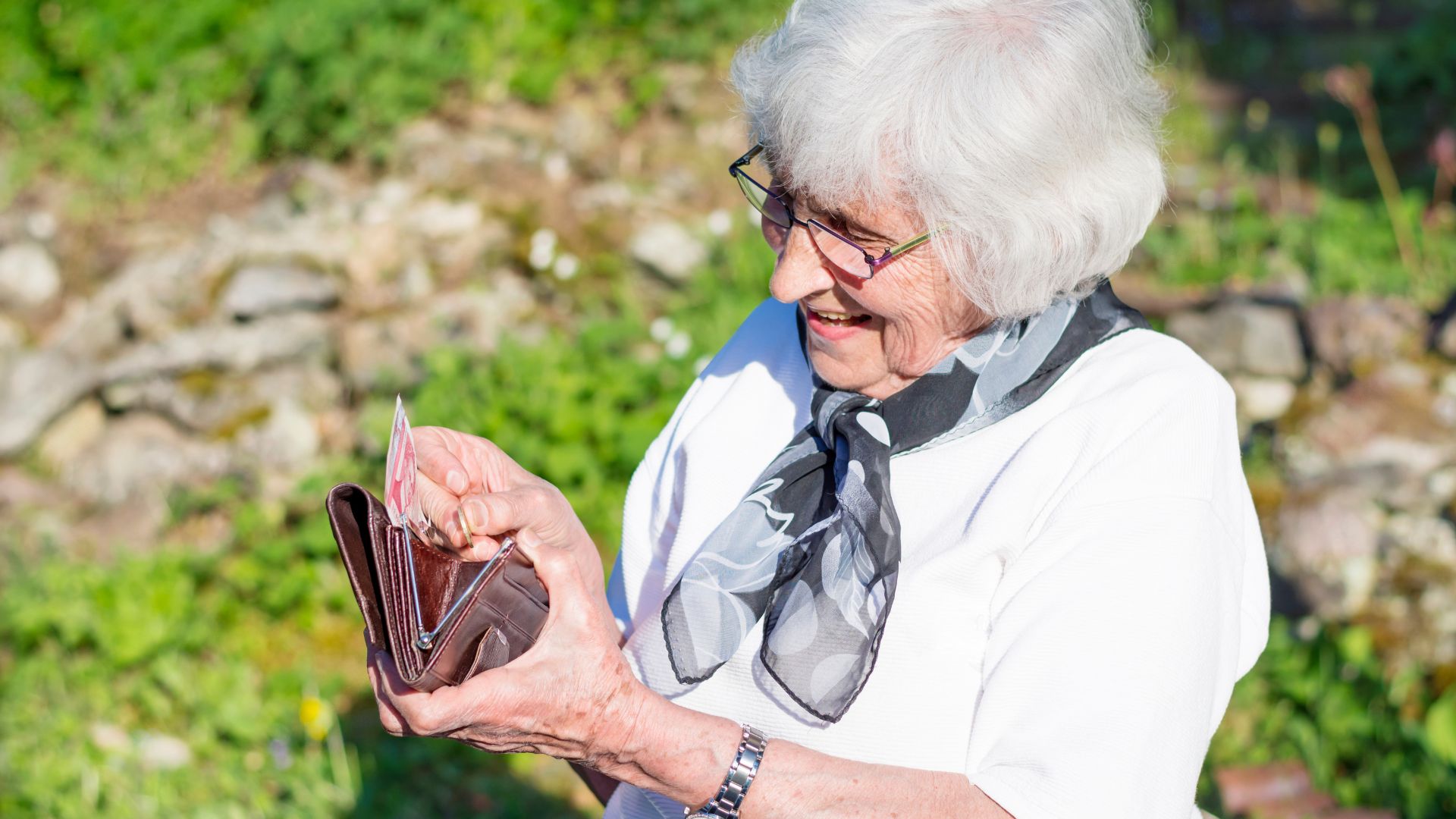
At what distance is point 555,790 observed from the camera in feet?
11.0

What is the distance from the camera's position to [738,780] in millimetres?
1422

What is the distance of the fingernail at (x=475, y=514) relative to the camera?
159 cm

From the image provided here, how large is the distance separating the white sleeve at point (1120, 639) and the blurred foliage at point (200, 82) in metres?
4.91

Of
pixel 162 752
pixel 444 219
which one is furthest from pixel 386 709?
pixel 444 219

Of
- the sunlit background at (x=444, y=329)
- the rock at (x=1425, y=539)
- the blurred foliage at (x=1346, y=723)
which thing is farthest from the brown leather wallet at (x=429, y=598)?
the rock at (x=1425, y=539)

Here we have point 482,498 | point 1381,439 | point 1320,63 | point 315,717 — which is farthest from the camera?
point 1320,63

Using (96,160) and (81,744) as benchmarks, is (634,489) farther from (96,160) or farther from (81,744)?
(96,160)

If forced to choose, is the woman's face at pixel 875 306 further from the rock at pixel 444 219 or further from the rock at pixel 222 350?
the rock at pixel 444 219

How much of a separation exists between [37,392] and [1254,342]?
465cm

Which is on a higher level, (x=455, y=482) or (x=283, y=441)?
(x=455, y=482)

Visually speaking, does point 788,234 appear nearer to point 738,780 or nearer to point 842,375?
A: point 842,375

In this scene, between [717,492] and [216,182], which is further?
[216,182]

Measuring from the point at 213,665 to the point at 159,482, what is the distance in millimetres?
984

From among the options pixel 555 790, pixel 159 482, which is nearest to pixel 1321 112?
Answer: pixel 555 790
